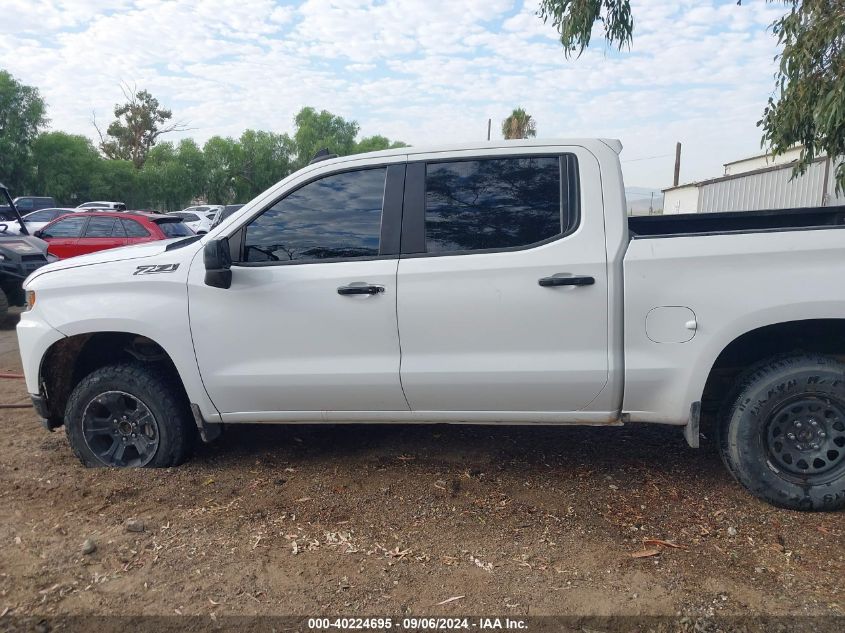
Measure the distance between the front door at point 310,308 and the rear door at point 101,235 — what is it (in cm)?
999

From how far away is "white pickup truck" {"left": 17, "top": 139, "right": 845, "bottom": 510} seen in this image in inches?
136

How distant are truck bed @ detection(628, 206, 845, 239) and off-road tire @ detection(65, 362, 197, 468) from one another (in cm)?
308

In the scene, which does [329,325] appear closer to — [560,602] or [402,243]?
[402,243]

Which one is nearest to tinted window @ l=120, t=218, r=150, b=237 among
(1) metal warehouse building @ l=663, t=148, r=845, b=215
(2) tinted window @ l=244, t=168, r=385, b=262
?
(2) tinted window @ l=244, t=168, r=385, b=262

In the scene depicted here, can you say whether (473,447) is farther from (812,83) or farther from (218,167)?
(218,167)

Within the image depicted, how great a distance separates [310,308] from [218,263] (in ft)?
1.79

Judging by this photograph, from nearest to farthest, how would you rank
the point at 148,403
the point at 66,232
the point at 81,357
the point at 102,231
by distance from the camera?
the point at 148,403, the point at 81,357, the point at 102,231, the point at 66,232

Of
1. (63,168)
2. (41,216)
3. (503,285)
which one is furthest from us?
(63,168)

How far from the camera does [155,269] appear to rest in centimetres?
399

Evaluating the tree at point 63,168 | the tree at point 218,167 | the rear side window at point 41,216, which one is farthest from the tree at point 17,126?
the rear side window at point 41,216

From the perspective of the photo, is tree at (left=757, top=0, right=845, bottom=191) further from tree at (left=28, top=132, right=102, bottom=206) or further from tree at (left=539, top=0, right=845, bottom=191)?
tree at (left=28, top=132, right=102, bottom=206)

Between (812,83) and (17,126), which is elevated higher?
(17,126)

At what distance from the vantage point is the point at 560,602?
2822mm

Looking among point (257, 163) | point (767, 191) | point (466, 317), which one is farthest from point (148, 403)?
point (257, 163)
